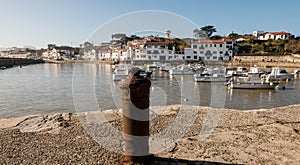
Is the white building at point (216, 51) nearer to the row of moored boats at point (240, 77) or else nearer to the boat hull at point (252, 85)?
the row of moored boats at point (240, 77)

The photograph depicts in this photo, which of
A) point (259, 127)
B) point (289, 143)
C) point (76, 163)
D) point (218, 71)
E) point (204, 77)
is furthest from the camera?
point (218, 71)

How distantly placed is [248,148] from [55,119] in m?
6.41

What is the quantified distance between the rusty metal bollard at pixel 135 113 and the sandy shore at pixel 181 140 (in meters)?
0.46

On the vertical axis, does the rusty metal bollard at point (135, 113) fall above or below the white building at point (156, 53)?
below

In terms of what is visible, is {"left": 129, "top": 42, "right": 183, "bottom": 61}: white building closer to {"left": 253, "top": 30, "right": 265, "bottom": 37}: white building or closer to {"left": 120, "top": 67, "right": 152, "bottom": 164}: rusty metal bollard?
{"left": 120, "top": 67, "right": 152, "bottom": 164}: rusty metal bollard

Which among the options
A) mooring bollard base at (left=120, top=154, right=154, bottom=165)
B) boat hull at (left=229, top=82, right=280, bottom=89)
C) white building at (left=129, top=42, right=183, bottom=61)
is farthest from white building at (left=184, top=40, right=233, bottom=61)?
mooring bollard base at (left=120, top=154, right=154, bottom=165)

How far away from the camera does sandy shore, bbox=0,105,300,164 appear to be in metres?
4.41

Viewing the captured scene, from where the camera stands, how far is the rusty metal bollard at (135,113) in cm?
379

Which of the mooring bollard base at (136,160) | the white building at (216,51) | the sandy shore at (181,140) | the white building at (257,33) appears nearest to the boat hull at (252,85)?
the sandy shore at (181,140)

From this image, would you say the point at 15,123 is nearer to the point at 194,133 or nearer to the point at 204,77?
the point at 194,133

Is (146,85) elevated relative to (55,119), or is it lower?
elevated

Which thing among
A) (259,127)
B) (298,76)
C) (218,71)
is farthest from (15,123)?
(298,76)

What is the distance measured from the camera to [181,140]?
5484 mm

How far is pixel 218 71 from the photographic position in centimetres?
3178
